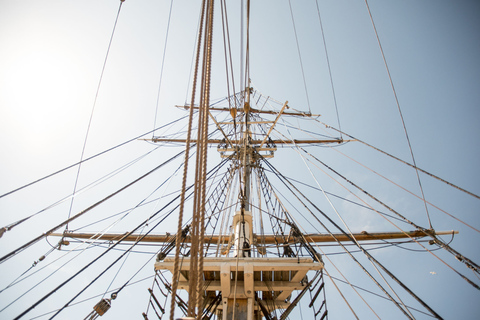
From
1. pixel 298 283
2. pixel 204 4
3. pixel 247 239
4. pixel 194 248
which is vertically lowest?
pixel 194 248

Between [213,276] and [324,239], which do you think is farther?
[324,239]

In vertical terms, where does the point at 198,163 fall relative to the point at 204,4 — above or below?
below

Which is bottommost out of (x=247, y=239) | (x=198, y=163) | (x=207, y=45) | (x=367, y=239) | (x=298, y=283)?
(x=298, y=283)

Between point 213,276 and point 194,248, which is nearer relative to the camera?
point 194,248

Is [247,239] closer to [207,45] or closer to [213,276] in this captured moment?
[213,276]

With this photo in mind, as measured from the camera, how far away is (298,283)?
11.3ft

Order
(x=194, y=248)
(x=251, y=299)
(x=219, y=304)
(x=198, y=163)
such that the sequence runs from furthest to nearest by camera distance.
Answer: (x=219, y=304), (x=251, y=299), (x=198, y=163), (x=194, y=248)

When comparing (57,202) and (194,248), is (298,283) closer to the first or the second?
(194,248)

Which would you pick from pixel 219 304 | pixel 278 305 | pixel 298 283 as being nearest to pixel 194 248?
pixel 298 283

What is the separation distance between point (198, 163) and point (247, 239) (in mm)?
2506

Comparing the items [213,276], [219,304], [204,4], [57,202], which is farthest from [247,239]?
[204,4]

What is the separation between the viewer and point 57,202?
3.53 m

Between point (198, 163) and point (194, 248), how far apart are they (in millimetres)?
612

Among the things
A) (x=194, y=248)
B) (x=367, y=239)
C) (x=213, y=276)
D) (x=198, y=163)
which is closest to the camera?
(x=194, y=248)
